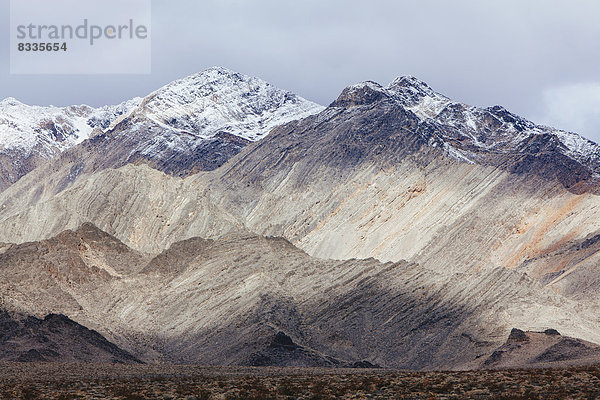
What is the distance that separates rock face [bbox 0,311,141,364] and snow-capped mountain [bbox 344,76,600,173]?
88312 millimetres

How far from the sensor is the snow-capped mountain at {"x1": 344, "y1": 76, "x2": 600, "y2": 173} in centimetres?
16488

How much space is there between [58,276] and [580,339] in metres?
51.2

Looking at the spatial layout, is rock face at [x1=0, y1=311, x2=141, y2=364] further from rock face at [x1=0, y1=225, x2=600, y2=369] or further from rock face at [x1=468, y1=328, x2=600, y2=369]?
rock face at [x1=468, y1=328, x2=600, y2=369]

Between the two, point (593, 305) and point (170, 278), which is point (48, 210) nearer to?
point (170, 278)

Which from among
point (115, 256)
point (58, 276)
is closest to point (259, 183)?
point (115, 256)

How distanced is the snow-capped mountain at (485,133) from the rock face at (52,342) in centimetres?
8831

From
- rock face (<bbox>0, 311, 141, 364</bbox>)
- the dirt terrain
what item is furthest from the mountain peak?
the dirt terrain

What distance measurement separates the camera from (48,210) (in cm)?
13862

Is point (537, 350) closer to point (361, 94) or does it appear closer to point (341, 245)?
point (341, 245)

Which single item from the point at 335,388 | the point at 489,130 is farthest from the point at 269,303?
the point at 489,130

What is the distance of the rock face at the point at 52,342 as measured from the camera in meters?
79.2

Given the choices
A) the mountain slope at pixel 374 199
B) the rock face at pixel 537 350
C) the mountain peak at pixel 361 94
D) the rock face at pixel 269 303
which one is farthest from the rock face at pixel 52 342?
the mountain peak at pixel 361 94

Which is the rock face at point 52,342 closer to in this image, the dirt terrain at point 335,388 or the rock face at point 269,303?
the rock face at point 269,303

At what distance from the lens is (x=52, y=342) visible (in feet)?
269
